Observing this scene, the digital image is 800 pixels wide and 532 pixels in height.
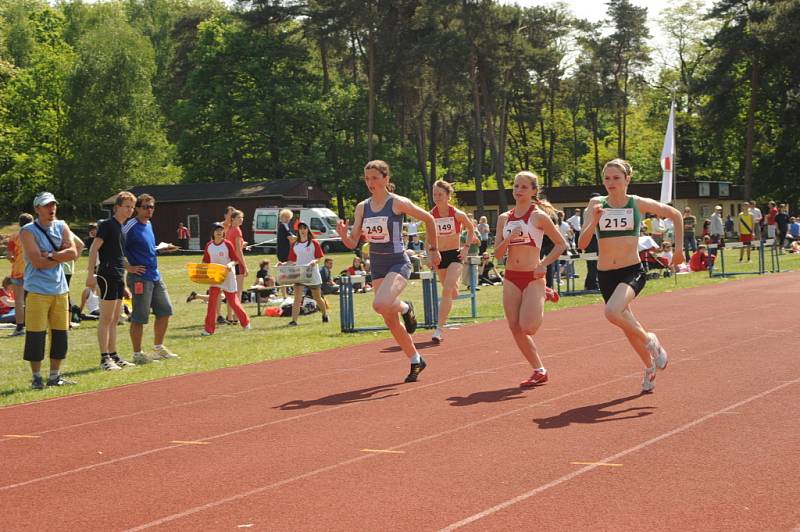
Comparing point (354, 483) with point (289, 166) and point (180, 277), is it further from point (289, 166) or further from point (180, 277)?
point (289, 166)

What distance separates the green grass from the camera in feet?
39.6

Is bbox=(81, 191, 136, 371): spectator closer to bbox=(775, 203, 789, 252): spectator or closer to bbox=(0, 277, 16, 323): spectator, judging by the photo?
bbox=(0, 277, 16, 323): spectator

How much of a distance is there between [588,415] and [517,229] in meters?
2.28

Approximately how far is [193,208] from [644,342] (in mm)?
53475

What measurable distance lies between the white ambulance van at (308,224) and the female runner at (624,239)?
43.6 m

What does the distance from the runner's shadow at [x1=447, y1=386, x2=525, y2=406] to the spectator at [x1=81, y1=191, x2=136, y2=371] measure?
5.07 metres

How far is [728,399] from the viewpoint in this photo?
8.92 meters

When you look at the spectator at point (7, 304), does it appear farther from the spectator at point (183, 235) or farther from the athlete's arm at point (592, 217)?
the spectator at point (183, 235)

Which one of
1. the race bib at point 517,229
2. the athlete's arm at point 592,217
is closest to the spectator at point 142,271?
the race bib at point 517,229

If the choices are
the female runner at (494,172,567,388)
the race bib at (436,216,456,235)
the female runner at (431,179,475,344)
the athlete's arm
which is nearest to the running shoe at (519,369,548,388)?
the female runner at (494,172,567,388)

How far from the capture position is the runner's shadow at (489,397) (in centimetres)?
927

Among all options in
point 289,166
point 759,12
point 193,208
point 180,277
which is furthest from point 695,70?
point 180,277

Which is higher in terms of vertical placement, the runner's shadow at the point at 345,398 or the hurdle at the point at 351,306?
the hurdle at the point at 351,306

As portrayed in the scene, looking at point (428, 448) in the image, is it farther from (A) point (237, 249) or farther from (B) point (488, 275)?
(B) point (488, 275)
